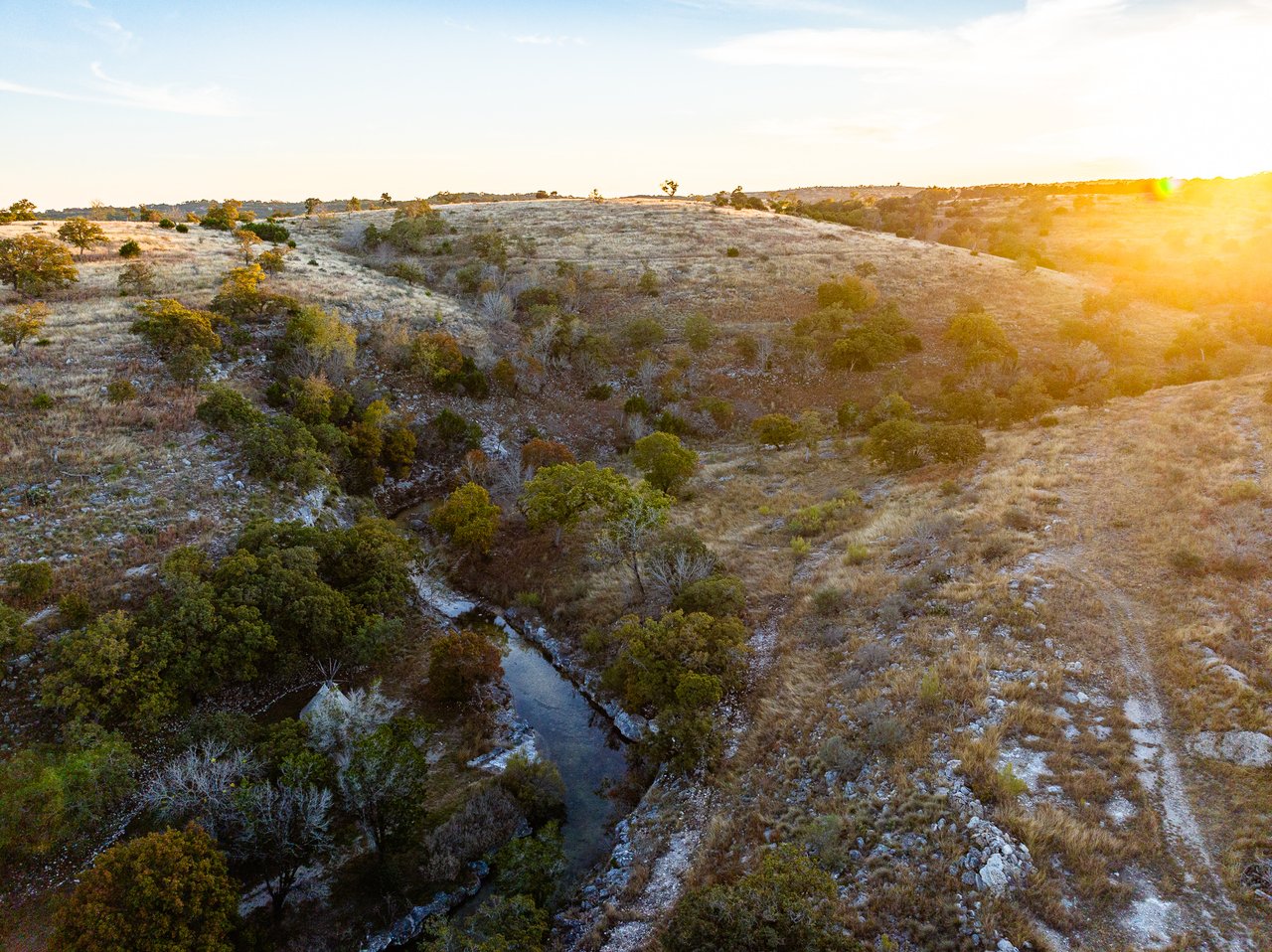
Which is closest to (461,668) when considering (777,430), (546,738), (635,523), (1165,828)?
(546,738)

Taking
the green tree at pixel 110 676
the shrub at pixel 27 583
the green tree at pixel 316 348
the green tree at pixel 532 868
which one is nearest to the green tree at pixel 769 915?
the green tree at pixel 532 868

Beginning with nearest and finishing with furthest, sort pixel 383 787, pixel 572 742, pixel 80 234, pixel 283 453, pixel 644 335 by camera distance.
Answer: pixel 383 787, pixel 572 742, pixel 283 453, pixel 80 234, pixel 644 335

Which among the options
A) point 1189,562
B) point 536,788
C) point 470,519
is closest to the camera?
point 536,788

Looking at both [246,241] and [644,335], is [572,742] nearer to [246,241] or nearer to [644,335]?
[644,335]

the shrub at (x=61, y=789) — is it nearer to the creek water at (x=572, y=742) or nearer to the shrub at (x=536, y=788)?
the shrub at (x=536, y=788)

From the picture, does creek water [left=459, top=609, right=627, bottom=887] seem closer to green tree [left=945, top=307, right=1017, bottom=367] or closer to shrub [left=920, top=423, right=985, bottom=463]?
shrub [left=920, top=423, right=985, bottom=463]

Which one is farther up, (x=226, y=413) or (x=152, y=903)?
(x=226, y=413)

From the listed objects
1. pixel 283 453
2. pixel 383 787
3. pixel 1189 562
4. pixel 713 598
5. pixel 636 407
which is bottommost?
pixel 383 787

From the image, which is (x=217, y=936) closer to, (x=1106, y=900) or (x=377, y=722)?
(x=377, y=722)
